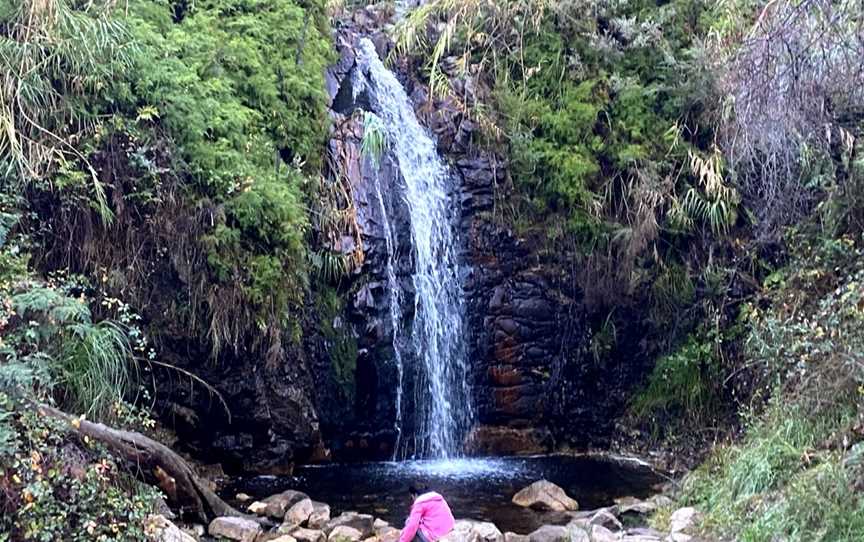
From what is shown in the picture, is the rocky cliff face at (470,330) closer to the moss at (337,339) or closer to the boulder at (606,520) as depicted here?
the moss at (337,339)

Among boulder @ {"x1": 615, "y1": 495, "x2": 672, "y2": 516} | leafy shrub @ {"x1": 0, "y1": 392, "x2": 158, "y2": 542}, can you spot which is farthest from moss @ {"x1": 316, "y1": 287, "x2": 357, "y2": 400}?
leafy shrub @ {"x1": 0, "y1": 392, "x2": 158, "y2": 542}

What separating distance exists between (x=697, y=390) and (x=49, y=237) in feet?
25.8

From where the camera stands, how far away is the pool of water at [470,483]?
912cm

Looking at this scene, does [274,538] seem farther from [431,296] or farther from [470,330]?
[470,330]

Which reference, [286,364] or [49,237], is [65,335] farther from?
[286,364]

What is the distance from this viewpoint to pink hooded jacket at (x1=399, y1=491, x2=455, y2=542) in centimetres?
622

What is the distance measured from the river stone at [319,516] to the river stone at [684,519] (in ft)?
10.3

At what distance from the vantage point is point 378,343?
1170 cm

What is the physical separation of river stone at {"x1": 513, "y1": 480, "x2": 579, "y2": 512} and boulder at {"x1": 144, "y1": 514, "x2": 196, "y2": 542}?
372 cm

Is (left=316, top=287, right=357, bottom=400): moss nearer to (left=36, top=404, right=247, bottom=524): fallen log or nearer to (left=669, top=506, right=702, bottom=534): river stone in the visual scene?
(left=36, top=404, right=247, bottom=524): fallen log

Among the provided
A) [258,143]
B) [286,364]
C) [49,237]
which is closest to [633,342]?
[286,364]

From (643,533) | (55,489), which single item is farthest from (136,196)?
(643,533)

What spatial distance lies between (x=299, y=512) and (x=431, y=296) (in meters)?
4.34

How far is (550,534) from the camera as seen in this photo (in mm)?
7852
